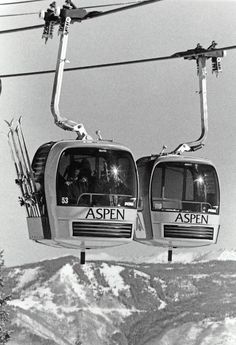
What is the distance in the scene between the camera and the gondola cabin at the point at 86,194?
22438 mm

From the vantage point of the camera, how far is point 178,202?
26.1 meters

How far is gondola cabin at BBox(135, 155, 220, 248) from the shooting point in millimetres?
25344

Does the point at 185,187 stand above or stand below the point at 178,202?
above

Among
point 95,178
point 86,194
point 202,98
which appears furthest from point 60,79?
point 202,98

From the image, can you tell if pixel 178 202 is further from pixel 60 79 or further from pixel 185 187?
pixel 60 79

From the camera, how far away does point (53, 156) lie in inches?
902

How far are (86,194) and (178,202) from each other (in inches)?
157

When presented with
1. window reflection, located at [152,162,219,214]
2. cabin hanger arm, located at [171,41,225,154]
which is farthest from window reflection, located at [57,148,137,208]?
cabin hanger arm, located at [171,41,225,154]

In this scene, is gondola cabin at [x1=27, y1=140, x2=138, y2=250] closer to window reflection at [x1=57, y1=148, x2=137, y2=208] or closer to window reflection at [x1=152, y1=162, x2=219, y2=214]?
window reflection at [x1=57, y1=148, x2=137, y2=208]

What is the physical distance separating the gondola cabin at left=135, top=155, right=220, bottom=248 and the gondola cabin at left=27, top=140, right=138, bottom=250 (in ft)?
8.09

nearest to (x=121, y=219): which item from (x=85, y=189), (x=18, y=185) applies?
(x=85, y=189)

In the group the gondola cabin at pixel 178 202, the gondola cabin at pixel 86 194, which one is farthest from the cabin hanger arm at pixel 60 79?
the gondola cabin at pixel 178 202

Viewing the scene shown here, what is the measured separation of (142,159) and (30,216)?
162 inches

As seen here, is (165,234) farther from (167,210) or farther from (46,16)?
(46,16)
